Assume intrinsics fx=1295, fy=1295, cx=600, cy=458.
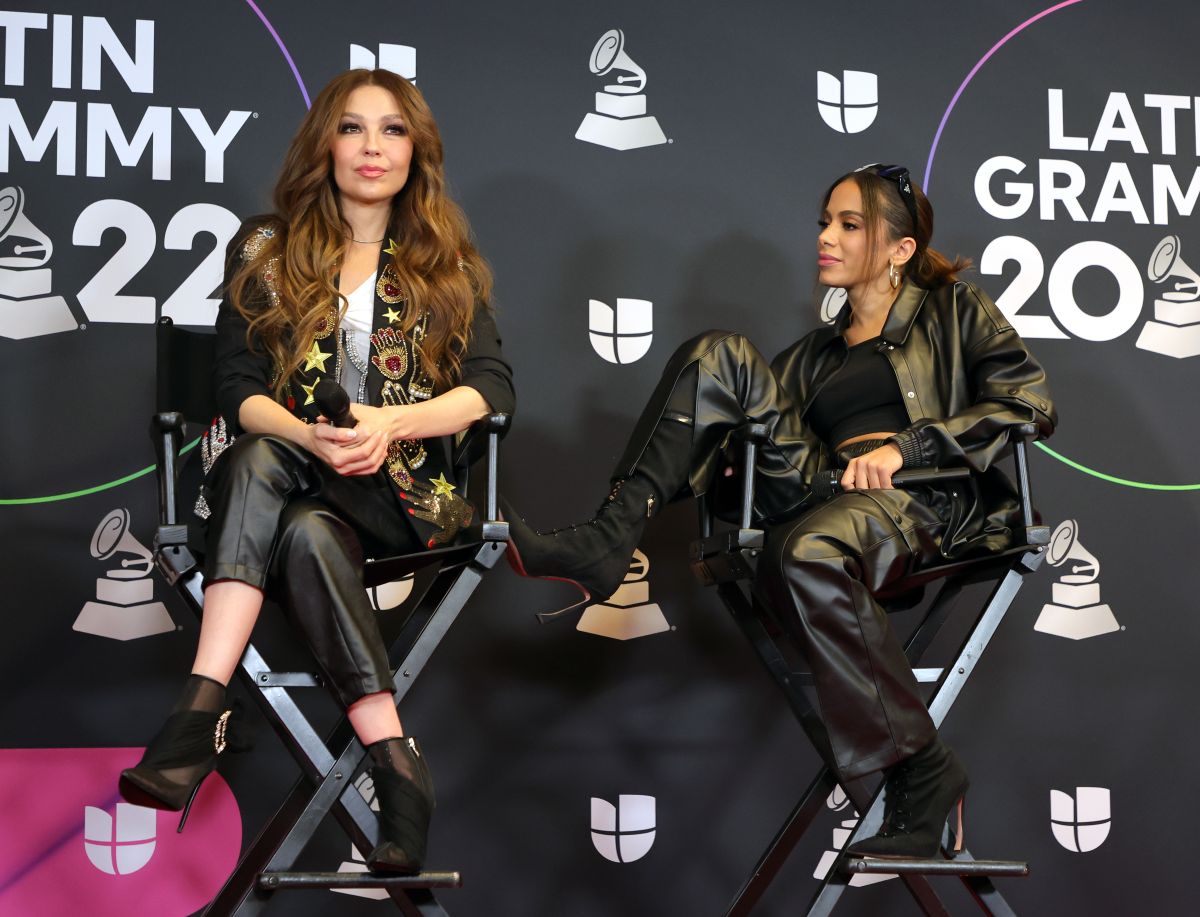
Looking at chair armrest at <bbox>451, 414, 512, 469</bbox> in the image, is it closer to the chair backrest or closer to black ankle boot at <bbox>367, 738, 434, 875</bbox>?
the chair backrest

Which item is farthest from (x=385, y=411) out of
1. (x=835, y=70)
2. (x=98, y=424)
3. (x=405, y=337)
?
(x=835, y=70)

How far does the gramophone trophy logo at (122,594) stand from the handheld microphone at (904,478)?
146 centimetres

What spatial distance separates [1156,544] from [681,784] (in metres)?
1.32

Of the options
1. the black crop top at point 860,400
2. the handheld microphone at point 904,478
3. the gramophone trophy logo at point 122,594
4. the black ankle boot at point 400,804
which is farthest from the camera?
the gramophone trophy logo at point 122,594

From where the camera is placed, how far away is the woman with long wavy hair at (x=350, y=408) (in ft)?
6.44

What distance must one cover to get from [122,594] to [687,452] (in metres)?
1.33

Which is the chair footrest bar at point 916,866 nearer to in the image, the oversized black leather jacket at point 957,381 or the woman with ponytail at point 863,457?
the woman with ponytail at point 863,457

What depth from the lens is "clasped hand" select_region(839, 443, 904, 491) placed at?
93.3 inches

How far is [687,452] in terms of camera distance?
8.05ft

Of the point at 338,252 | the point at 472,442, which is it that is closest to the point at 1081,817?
the point at 472,442

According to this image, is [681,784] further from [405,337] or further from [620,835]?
[405,337]

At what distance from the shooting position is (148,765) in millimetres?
1804

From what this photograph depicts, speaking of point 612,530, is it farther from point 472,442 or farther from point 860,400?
point 860,400

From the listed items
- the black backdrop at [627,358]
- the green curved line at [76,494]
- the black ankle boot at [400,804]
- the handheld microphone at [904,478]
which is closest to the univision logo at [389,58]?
the black backdrop at [627,358]
